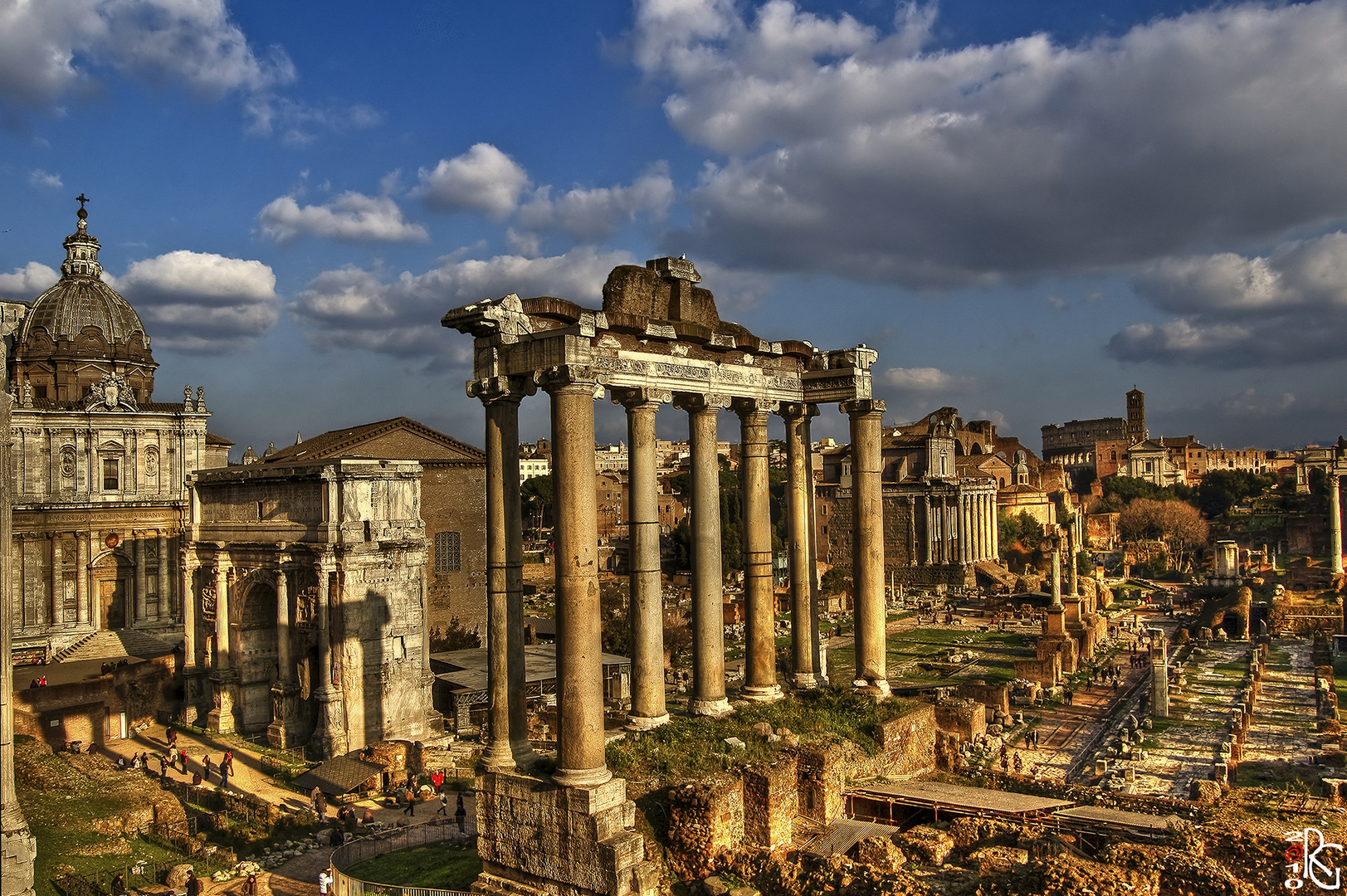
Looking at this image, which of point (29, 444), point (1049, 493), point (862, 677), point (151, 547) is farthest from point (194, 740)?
point (1049, 493)

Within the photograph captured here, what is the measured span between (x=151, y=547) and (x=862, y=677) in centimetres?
3334

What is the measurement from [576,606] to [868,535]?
6.50m

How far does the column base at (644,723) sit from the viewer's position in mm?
13883

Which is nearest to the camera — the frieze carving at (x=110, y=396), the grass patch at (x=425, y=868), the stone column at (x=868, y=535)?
the grass patch at (x=425, y=868)

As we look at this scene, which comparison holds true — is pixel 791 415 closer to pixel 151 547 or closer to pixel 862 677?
pixel 862 677

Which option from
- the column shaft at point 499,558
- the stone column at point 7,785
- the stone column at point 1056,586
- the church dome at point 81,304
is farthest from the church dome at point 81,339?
the stone column at point 1056,586

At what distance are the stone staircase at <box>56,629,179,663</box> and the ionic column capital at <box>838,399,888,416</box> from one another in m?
29.4

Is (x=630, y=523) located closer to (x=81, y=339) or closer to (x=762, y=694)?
(x=762, y=694)

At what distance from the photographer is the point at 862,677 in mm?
16625

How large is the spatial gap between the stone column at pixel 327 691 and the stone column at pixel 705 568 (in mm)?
15626

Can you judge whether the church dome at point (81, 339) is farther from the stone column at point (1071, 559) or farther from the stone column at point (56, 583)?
the stone column at point (1071, 559)

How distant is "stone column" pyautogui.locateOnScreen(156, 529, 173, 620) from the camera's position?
131ft

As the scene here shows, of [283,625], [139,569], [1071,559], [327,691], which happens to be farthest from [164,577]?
[1071,559]

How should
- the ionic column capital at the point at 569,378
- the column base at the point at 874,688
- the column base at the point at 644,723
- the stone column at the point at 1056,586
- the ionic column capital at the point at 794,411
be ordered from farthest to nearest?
the stone column at the point at 1056,586
the ionic column capital at the point at 794,411
the column base at the point at 874,688
the column base at the point at 644,723
the ionic column capital at the point at 569,378
